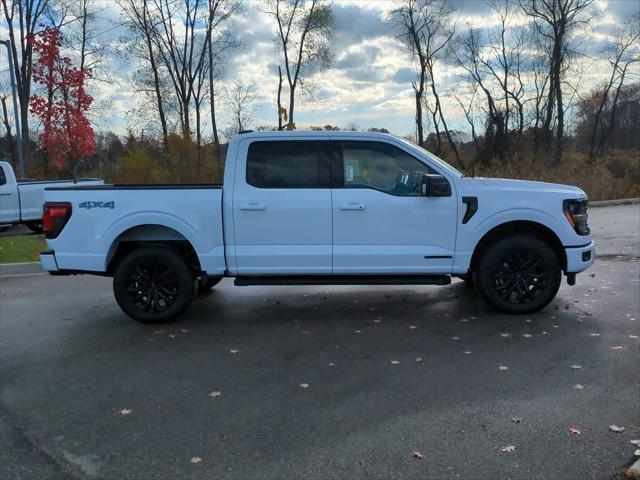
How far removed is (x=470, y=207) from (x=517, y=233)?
674 millimetres

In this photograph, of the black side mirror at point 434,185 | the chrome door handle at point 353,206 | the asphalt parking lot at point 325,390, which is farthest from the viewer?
the chrome door handle at point 353,206

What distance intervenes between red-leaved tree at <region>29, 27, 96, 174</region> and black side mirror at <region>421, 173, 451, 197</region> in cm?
2030

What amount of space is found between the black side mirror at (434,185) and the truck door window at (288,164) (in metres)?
1.04

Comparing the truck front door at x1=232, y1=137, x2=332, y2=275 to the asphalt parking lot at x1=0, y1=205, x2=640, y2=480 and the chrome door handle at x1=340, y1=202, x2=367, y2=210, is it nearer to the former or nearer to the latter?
the chrome door handle at x1=340, y1=202, x2=367, y2=210

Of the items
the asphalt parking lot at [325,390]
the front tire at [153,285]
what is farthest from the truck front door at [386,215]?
the front tire at [153,285]

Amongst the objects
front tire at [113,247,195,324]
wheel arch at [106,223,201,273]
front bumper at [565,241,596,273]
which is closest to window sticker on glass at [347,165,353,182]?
wheel arch at [106,223,201,273]

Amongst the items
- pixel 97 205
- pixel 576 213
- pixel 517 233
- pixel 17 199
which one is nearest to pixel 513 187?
pixel 517 233

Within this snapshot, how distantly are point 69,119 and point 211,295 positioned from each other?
18.3 meters

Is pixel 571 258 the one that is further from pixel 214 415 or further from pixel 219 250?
pixel 214 415

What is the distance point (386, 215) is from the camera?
19.6 ft

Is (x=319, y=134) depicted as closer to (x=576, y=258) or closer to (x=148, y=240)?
(x=148, y=240)

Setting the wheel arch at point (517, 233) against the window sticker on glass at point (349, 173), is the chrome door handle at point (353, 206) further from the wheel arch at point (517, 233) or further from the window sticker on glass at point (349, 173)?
the wheel arch at point (517, 233)

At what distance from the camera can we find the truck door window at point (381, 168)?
6.06 metres

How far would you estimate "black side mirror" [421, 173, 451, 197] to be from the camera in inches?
230
